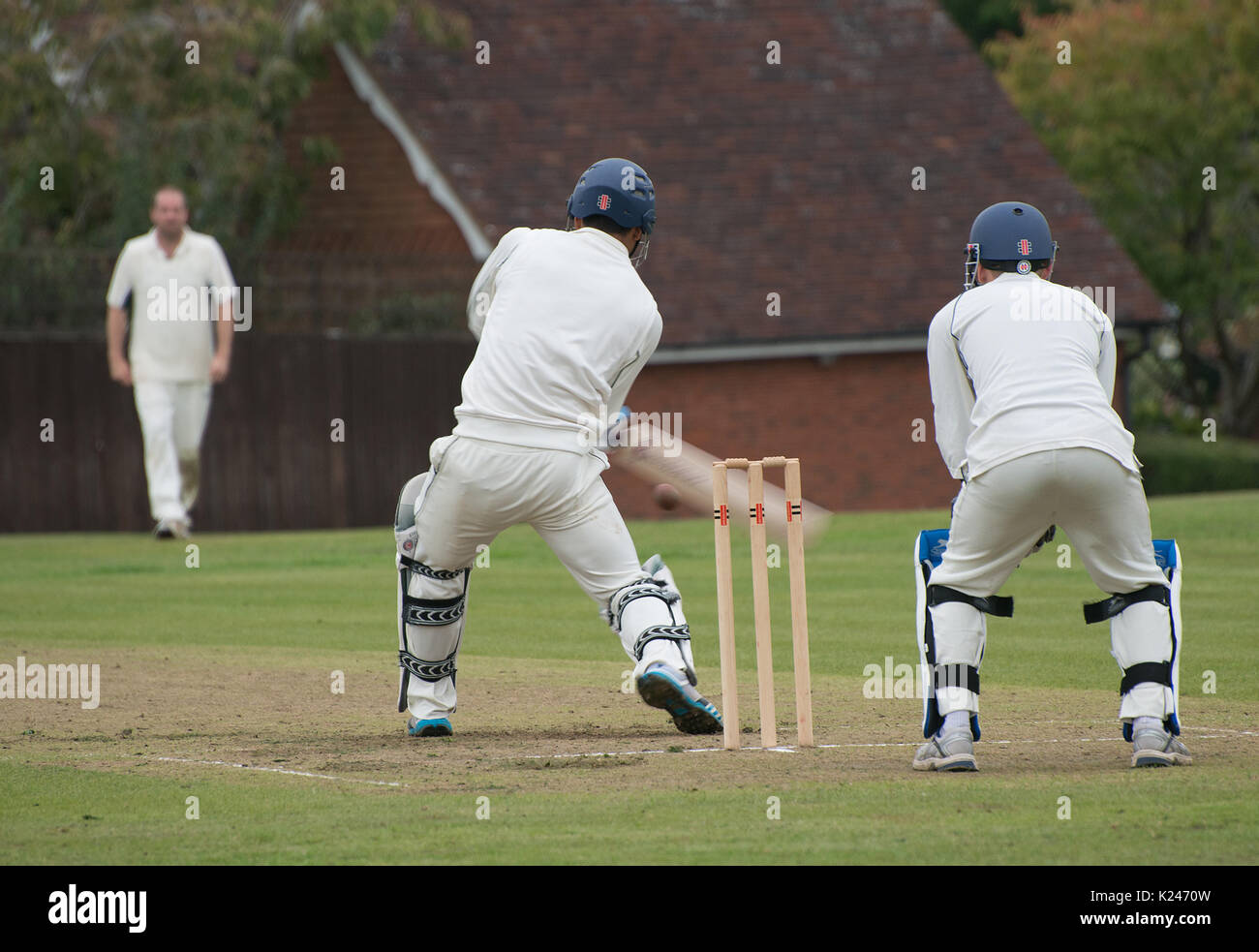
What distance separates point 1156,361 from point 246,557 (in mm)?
33196

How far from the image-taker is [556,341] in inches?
315

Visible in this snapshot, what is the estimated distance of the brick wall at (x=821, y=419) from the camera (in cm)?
2630

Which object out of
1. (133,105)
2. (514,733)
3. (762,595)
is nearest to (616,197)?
(762,595)

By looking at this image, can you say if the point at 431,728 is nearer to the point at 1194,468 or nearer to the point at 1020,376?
the point at 1020,376

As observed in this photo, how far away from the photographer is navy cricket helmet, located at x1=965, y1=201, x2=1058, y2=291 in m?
7.52

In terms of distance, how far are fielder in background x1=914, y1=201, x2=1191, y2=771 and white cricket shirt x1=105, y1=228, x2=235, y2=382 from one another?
416 inches

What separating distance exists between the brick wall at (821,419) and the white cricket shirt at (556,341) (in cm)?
1780

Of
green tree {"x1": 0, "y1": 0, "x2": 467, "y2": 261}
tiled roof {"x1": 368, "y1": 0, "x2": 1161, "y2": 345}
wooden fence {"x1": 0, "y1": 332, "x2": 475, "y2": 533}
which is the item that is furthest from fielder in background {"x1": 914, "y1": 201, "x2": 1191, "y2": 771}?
tiled roof {"x1": 368, "y1": 0, "x2": 1161, "y2": 345}

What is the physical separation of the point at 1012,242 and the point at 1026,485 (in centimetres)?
101

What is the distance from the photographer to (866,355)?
2700cm

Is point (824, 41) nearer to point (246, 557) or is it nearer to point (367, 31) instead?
point (367, 31)

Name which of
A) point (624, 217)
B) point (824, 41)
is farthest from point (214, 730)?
point (824, 41)
